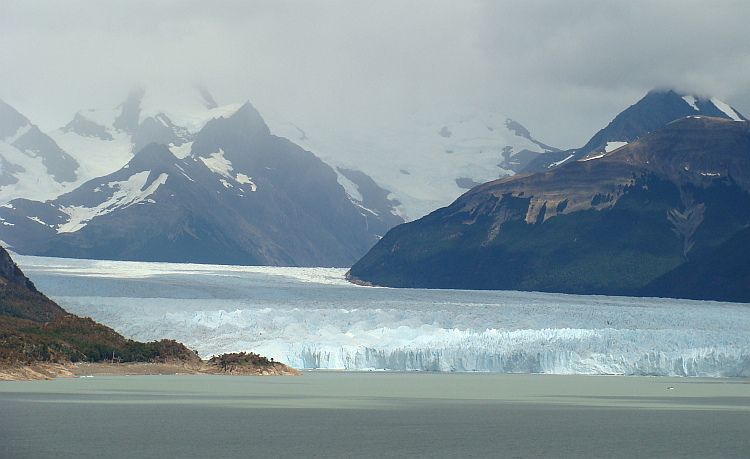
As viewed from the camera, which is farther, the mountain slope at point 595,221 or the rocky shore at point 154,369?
the mountain slope at point 595,221

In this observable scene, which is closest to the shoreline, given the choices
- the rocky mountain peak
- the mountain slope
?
the rocky mountain peak

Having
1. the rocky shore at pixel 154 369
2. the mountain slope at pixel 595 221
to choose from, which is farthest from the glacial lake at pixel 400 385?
the mountain slope at pixel 595 221

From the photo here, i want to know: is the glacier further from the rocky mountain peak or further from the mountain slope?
the mountain slope

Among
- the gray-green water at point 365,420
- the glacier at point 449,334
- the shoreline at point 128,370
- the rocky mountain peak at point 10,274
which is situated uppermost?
the rocky mountain peak at point 10,274

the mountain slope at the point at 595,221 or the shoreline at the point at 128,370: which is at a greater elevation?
the mountain slope at the point at 595,221

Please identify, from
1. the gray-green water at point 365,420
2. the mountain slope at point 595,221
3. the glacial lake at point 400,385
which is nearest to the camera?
the gray-green water at point 365,420

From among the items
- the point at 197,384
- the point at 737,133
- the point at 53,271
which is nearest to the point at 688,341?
the point at 197,384

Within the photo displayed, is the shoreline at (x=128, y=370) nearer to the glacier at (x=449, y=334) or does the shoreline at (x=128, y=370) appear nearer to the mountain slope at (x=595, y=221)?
the glacier at (x=449, y=334)
